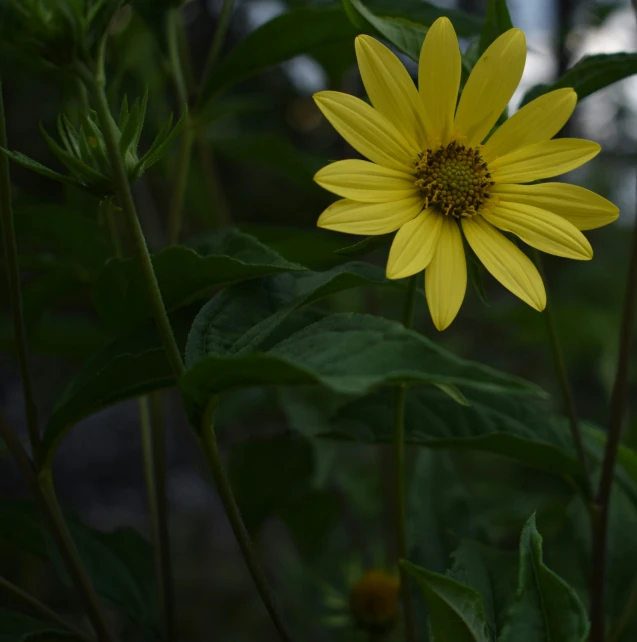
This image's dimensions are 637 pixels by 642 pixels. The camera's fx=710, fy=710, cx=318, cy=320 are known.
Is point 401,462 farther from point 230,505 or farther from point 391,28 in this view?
point 391,28

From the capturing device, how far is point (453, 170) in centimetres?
44

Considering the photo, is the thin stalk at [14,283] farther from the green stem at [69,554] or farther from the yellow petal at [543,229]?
the yellow petal at [543,229]

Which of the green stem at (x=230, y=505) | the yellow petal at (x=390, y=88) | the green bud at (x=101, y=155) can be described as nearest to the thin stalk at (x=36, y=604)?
the green stem at (x=230, y=505)

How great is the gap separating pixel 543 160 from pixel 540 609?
25 cm

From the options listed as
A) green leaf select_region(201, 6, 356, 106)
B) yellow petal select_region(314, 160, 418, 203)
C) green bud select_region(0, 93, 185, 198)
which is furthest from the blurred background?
green bud select_region(0, 93, 185, 198)

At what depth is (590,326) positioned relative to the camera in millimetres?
1007

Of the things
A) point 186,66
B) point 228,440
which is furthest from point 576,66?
point 228,440

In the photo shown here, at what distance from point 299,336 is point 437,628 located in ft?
0.50

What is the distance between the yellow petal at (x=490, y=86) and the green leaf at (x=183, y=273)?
150 mm

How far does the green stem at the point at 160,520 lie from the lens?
0.50 metres

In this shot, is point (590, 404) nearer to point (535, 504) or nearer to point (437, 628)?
point (535, 504)

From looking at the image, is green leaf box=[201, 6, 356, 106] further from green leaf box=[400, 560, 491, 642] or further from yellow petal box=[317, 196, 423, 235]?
green leaf box=[400, 560, 491, 642]

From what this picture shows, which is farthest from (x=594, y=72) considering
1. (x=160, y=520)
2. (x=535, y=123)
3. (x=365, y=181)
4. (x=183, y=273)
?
(x=160, y=520)

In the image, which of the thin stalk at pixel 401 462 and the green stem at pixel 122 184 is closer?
the green stem at pixel 122 184
